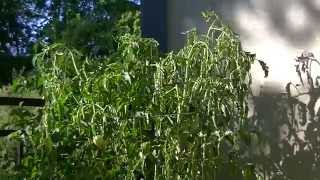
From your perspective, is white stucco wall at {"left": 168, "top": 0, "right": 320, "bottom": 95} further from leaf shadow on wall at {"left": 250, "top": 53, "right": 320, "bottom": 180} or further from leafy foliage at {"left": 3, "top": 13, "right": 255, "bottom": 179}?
leafy foliage at {"left": 3, "top": 13, "right": 255, "bottom": 179}

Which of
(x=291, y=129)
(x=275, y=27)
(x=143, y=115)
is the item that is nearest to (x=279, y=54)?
(x=275, y=27)

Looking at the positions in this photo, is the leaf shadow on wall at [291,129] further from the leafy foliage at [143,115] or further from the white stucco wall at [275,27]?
the leafy foliage at [143,115]

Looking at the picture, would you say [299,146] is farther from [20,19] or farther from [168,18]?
[20,19]

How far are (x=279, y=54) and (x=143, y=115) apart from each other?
2.85ft

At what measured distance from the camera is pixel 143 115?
2.65m

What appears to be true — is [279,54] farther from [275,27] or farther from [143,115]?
[143,115]

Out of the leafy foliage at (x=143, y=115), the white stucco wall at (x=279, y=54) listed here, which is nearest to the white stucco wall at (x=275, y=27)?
the white stucco wall at (x=279, y=54)

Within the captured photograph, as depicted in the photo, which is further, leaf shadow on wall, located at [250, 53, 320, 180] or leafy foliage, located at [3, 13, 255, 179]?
leaf shadow on wall, located at [250, 53, 320, 180]

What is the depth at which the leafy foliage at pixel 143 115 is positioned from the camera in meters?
2.66

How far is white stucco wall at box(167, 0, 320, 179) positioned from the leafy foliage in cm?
28

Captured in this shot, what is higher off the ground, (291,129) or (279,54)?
(279,54)

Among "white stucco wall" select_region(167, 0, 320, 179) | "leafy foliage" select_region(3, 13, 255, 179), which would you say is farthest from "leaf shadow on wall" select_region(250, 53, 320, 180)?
"leafy foliage" select_region(3, 13, 255, 179)

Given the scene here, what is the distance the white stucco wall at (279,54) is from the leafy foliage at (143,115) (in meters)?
0.28

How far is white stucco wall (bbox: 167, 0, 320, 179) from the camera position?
2896 mm
